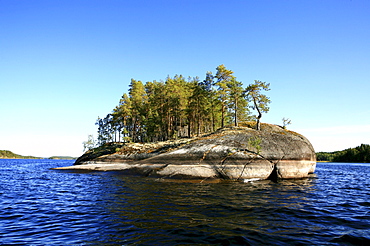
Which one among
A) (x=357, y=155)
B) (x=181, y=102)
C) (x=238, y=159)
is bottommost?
(x=357, y=155)

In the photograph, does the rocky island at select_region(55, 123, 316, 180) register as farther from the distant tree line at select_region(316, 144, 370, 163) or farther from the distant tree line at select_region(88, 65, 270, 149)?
the distant tree line at select_region(316, 144, 370, 163)

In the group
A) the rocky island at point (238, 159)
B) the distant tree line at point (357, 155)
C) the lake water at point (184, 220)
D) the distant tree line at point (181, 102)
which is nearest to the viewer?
the lake water at point (184, 220)

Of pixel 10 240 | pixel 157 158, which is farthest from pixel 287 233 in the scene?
pixel 157 158

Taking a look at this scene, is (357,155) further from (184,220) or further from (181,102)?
(184,220)

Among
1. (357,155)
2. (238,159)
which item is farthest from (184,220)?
(357,155)

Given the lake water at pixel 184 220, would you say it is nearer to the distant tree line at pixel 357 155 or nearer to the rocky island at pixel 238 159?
the rocky island at pixel 238 159

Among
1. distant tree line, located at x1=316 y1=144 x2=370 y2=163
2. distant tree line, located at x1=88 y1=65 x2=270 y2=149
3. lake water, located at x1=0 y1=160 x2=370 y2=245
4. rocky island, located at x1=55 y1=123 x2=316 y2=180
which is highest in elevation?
distant tree line, located at x1=88 y1=65 x2=270 y2=149

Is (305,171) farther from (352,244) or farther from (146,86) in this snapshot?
(146,86)

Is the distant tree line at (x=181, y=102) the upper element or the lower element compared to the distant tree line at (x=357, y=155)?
upper

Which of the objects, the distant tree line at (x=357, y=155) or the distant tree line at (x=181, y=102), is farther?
the distant tree line at (x=357, y=155)

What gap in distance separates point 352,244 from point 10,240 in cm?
1093

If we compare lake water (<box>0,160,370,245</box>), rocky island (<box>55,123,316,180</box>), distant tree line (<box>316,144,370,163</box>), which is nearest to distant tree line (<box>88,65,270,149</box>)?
rocky island (<box>55,123,316,180</box>)

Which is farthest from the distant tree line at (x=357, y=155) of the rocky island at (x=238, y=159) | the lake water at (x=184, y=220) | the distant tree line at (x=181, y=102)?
the lake water at (x=184, y=220)

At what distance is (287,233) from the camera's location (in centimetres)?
740
